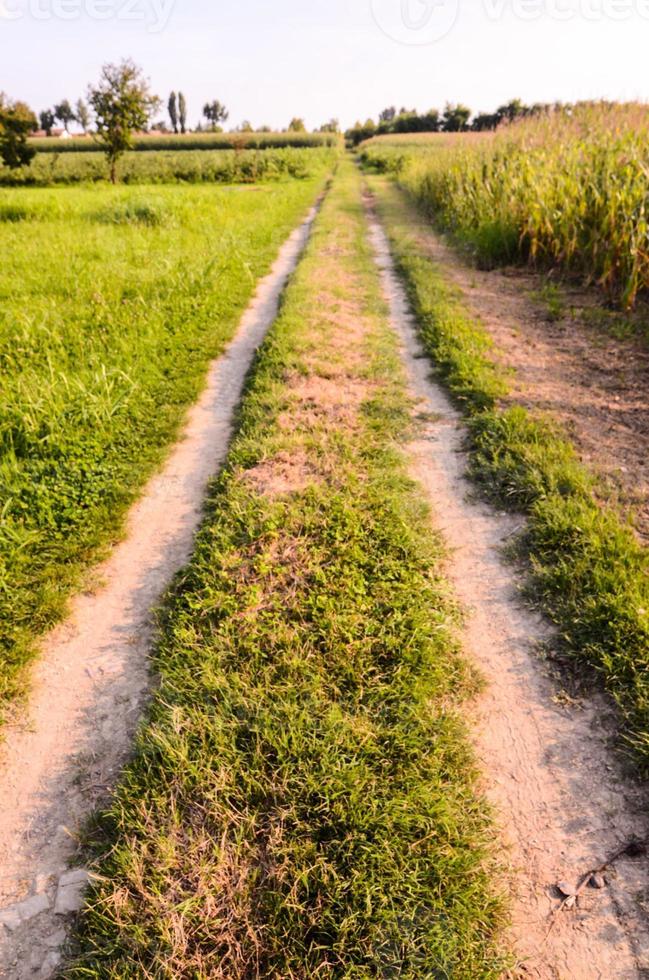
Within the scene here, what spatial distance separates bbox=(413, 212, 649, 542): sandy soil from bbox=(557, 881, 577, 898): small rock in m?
2.20

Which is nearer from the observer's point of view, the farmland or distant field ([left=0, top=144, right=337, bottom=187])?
the farmland

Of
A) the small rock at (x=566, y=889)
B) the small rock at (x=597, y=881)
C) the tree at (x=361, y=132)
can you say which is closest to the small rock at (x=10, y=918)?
the small rock at (x=566, y=889)

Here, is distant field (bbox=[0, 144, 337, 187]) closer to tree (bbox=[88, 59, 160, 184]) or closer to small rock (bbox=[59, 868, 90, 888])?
tree (bbox=[88, 59, 160, 184])

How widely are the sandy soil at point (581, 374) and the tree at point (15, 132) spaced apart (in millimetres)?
29648

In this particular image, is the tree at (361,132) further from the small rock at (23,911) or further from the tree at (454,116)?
the small rock at (23,911)

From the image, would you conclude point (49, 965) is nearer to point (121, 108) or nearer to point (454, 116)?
point (121, 108)

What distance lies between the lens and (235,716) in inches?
97.0

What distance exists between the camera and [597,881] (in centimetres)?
197

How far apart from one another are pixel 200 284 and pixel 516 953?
857 centimetres

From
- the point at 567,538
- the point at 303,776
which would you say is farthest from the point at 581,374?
the point at 303,776

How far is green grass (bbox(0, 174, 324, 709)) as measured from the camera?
141 inches

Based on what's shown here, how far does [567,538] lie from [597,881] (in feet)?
6.33

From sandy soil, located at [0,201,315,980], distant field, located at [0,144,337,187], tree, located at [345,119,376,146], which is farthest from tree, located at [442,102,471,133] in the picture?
sandy soil, located at [0,201,315,980]

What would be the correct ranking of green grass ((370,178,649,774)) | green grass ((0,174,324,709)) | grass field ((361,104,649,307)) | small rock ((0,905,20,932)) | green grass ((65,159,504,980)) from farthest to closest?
grass field ((361,104,649,307))
green grass ((0,174,324,709))
green grass ((370,178,649,774))
small rock ((0,905,20,932))
green grass ((65,159,504,980))
